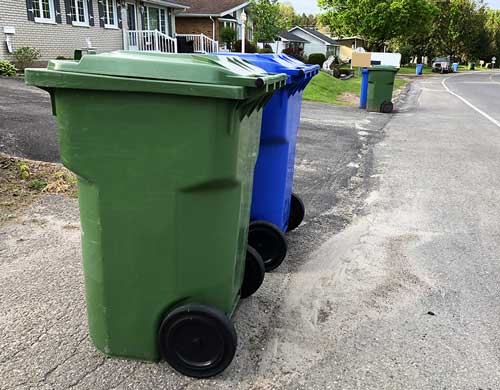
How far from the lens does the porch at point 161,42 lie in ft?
77.0

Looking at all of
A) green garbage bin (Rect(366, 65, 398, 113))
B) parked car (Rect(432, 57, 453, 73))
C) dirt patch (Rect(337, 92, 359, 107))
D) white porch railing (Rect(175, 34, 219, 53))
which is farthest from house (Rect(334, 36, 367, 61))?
green garbage bin (Rect(366, 65, 398, 113))

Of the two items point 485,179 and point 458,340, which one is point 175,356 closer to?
point 458,340

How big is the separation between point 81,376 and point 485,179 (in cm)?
630

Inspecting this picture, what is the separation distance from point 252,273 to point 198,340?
32.1 inches

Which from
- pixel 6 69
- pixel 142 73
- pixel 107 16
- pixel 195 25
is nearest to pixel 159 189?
pixel 142 73

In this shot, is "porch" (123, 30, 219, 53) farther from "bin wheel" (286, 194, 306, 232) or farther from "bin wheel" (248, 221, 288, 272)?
"bin wheel" (248, 221, 288, 272)

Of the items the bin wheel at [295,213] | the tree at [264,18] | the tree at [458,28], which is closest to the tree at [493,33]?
the tree at [458,28]

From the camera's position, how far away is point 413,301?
3.56 meters

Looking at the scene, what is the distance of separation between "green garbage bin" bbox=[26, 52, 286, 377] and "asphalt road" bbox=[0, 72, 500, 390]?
0.26 m

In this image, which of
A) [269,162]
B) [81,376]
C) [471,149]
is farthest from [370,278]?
[471,149]

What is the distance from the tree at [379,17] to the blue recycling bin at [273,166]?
166ft

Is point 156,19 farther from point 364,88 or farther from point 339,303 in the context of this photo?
point 339,303

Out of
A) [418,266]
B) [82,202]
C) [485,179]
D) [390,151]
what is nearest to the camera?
[82,202]

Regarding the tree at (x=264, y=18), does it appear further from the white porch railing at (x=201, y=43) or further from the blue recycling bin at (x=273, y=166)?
the blue recycling bin at (x=273, y=166)
